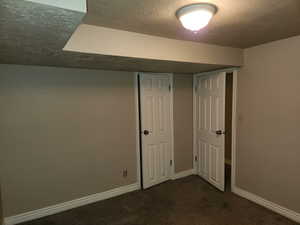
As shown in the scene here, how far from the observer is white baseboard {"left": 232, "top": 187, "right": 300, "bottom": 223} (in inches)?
94.0

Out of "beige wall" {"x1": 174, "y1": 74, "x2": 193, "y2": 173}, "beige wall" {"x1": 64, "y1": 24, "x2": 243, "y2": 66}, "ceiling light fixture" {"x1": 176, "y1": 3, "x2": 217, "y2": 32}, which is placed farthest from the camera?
"beige wall" {"x1": 174, "y1": 74, "x2": 193, "y2": 173}

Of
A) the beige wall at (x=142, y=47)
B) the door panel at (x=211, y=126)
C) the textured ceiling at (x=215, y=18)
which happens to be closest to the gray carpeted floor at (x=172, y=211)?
the door panel at (x=211, y=126)

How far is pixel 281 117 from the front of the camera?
2.46m

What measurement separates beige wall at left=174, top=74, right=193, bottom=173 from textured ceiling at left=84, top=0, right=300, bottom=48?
4.60ft

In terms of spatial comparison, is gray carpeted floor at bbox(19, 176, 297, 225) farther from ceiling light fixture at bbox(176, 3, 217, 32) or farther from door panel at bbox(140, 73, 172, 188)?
ceiling light fixture at bbox(176, 3, 217, 32)

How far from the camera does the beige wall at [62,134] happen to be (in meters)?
Answer: 2.39

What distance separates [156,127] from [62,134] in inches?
61.0

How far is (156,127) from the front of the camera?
11.2 ft

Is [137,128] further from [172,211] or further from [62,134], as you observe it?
[172,211]

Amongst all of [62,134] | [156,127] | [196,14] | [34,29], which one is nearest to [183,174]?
[156,127]

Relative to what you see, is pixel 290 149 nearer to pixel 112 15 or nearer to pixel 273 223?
pixel 273 223

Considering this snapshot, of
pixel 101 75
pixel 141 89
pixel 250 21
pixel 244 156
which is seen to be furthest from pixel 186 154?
pixel 250 21

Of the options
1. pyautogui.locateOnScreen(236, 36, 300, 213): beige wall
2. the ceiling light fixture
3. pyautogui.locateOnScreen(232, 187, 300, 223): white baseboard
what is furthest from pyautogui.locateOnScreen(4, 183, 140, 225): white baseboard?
the ceiling light fixture

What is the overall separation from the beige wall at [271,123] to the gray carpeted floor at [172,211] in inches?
13.4
